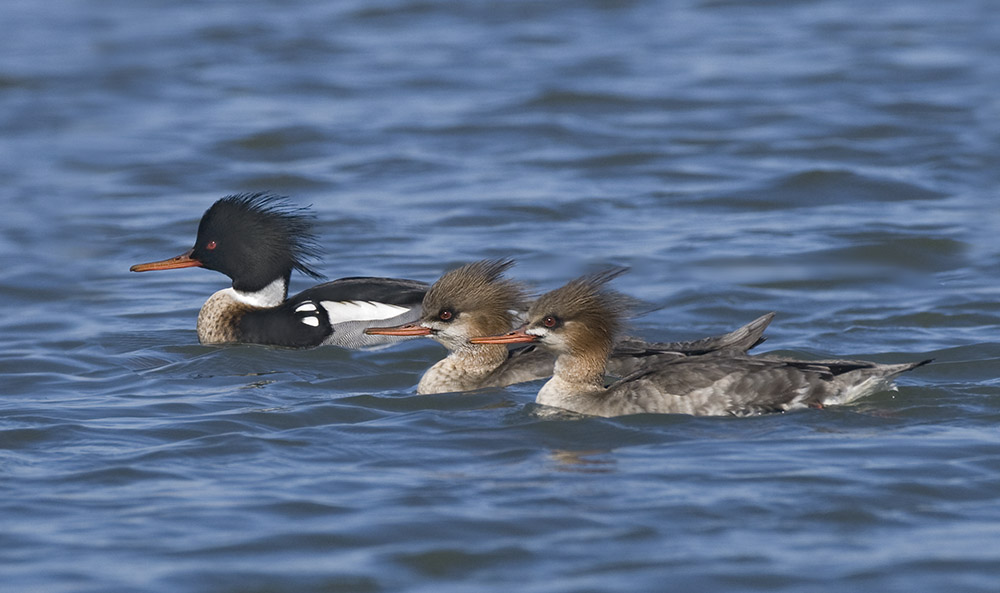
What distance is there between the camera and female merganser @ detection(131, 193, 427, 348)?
1018 cm

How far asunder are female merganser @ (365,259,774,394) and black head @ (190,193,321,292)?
2157 millimetres

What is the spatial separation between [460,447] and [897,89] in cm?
1214

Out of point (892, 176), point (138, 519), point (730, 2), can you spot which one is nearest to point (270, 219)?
point (138, 519)

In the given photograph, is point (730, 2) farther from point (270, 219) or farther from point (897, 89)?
point (270, 219)

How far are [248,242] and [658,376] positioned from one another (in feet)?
12.5

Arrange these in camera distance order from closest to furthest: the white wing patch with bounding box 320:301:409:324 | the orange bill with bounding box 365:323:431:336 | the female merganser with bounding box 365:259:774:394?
the orange bill with bounding box 365:323:431:336 < the female merganser with bounding box 365:259:774:394 < the white wing patch with bounding box 320:301:409:324

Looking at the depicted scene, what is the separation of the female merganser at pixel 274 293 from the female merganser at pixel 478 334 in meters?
1.34

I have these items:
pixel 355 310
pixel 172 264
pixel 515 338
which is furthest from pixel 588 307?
pixel 172 264

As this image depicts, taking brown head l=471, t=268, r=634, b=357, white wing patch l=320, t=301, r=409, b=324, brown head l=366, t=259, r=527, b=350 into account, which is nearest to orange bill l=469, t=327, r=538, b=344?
brown head l=471, t=268, r=634, b=357

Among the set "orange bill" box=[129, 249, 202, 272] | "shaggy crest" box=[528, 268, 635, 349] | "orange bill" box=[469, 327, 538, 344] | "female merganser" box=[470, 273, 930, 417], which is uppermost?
"orange bill" box=[129, 249, 202, 272]

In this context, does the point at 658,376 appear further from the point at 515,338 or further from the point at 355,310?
the point at 355,310

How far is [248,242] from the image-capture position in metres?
10.7

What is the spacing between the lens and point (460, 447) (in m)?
7.47

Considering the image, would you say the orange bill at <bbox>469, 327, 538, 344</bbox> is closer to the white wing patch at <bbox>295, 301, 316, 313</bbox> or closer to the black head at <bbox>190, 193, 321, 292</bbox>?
the white wing patch at <bbox>295, 301, 316, 313</bbox>
